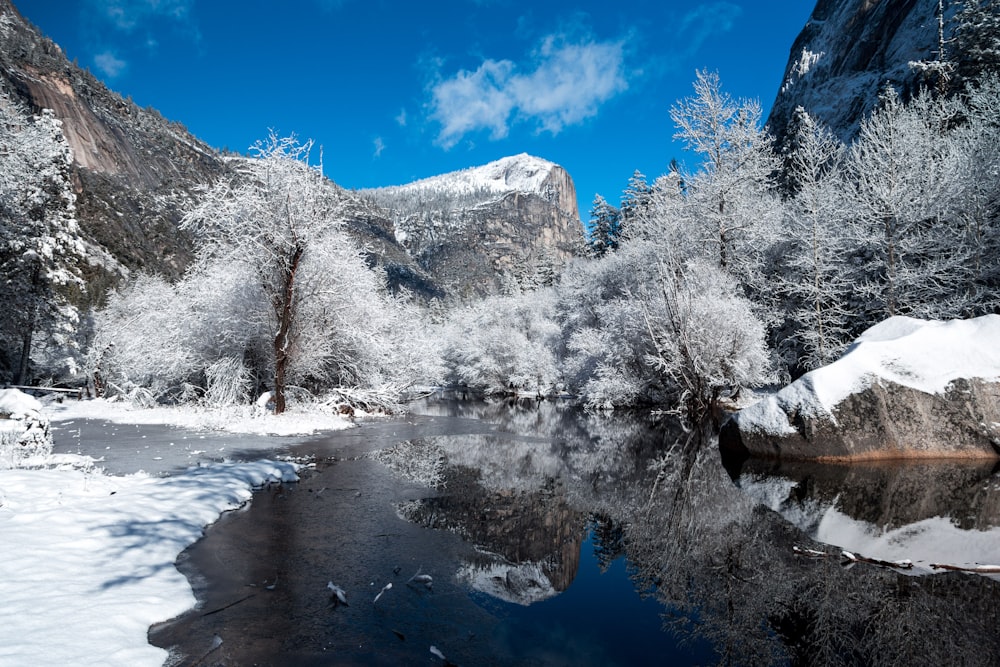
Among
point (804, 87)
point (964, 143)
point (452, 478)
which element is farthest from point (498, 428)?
point (804, 87)

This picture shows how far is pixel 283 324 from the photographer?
54.8 feet

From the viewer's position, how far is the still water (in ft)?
12.8

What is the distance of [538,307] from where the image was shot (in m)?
50.8

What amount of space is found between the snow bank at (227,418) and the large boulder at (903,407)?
13.2 m

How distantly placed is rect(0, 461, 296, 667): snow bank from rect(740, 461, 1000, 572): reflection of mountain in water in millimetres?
7451

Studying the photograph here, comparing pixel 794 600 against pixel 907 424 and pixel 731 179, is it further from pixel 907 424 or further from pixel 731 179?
pixel 731 179

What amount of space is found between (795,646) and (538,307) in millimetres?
47065

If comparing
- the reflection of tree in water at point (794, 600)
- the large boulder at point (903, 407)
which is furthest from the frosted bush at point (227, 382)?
the large boulder at point (903, 407)

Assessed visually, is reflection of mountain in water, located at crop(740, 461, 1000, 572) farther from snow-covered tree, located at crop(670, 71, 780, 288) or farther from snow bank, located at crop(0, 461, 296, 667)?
snow-covered tree, located at crop(670, 71, 780, 288)

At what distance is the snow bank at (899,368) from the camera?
1157 cm

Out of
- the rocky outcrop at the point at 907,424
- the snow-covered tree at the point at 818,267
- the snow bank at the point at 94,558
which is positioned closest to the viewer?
the snow bank at the point at 94,558

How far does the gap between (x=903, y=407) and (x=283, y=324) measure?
693 inches

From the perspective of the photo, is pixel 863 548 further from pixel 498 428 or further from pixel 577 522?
pixel 498 428

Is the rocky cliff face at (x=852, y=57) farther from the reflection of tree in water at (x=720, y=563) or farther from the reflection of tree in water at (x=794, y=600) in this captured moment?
the reflection of tree in water at (x=794, y=600)
